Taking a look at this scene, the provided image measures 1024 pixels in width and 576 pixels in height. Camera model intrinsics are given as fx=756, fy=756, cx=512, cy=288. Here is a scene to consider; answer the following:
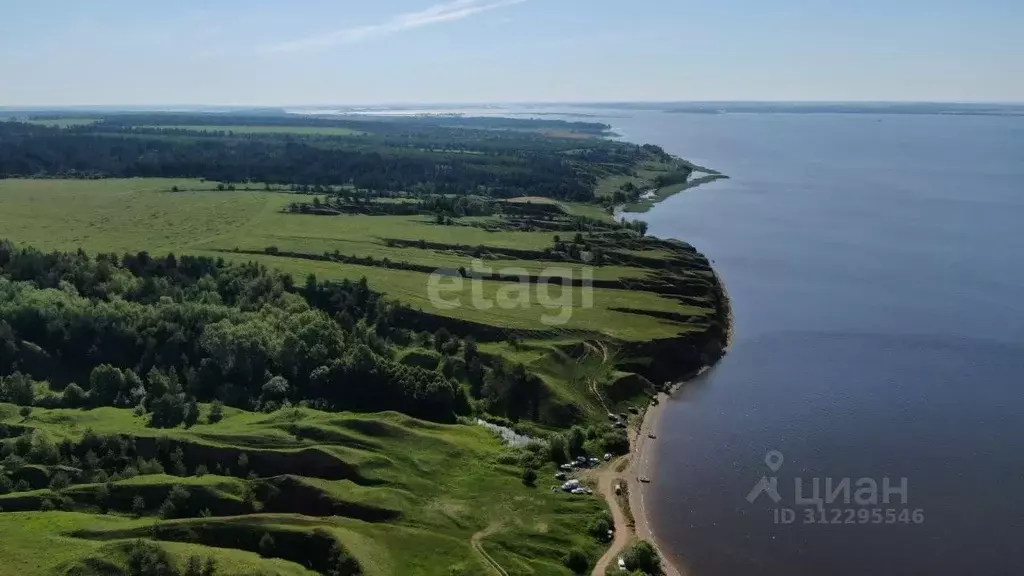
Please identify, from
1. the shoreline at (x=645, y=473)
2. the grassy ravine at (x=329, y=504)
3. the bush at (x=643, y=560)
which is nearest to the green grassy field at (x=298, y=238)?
the shoreline at (x=645, y=473)

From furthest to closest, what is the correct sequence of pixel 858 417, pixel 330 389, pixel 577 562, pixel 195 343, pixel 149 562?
pixel 195 343 → pixel 330 389 → pixel 858 417 → pixel 577 562 → pixel 149 562

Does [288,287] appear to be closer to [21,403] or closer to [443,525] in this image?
[21,403]

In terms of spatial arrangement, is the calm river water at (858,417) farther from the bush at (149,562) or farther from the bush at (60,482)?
the bush at (60,482)

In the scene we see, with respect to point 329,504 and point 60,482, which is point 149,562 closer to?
point 329,504

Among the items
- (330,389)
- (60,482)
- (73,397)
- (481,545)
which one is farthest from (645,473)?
(73,397)

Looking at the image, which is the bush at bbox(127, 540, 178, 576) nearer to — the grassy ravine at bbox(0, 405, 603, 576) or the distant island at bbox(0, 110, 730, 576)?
the distant island at bbox(0, 110, 730, 576)
